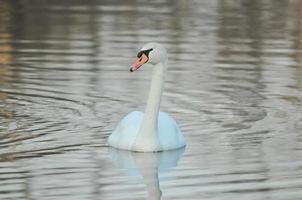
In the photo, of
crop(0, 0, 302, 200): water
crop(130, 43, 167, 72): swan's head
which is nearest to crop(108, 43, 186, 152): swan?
crop(130, 43, 167, 72): swan's head

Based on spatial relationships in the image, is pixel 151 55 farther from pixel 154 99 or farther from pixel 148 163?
pixel 148 163

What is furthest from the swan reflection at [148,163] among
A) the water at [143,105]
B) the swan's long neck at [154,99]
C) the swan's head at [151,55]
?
the swan's head at [151,55]

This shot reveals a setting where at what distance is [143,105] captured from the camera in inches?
632

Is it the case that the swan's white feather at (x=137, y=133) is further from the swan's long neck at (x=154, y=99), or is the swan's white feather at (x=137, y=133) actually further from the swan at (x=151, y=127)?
the swan's long neck at (x=154, y=99)

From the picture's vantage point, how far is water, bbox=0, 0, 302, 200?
11078 mm

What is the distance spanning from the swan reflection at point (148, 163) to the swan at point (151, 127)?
0.27 feet

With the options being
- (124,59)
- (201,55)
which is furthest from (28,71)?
(201,55)

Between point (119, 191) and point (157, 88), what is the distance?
2.94 metres

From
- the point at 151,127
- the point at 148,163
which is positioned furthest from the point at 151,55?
the point at 148,163

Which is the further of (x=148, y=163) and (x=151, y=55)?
(x=151, y=55)

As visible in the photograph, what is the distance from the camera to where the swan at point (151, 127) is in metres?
13.0

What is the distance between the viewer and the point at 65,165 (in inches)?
469

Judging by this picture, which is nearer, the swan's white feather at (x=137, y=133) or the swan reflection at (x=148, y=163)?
the swan reflection at (x=148, y=163)

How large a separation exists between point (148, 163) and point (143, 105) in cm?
370
